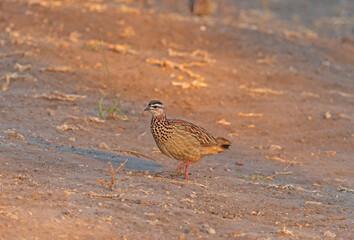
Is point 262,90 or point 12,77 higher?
point 262,90

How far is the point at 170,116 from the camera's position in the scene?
9.09 meters

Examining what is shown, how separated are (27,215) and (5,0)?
357 inches

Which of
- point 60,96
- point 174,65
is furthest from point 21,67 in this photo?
point 174,65

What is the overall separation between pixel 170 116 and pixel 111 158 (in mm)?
2370

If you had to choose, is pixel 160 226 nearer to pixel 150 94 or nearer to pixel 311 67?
pixel 150 94

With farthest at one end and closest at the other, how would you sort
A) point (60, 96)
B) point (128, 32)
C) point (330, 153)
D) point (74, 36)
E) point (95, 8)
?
point (95, 8) < point (128, 32) < point (74, 36) < point (60, 96) < point (330, 153)

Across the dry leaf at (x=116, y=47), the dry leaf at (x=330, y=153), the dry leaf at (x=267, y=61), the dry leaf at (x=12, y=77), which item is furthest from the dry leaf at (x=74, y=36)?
the dry leaf at (x=330, y=153)

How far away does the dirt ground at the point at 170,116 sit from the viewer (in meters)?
4.96

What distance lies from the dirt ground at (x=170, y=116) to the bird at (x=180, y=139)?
27cm

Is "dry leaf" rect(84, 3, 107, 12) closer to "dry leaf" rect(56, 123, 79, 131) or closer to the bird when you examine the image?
"dry leaf" rect(56, 123, 79, 131)

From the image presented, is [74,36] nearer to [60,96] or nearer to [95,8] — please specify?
[95,8]

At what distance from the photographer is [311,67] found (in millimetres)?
12414

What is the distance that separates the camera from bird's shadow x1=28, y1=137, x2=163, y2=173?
6.73m

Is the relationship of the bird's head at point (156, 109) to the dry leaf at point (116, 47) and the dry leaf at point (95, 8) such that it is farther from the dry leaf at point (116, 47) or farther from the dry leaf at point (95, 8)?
the dry leaf at point (95, 8)
